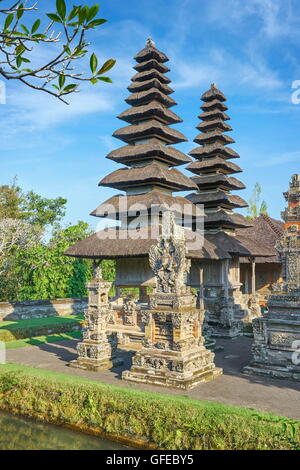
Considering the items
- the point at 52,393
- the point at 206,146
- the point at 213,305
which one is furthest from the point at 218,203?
the point at 52,393

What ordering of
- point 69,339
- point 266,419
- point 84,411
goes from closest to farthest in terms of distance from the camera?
1. point 266,419
2. point 84,411
3. point 69,339

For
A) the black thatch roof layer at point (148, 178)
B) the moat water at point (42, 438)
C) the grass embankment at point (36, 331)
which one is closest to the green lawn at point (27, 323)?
the grass embankment at point (36, 331)

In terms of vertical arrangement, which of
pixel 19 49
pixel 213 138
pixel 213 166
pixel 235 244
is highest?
pixel 213 138

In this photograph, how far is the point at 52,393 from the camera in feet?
32.0

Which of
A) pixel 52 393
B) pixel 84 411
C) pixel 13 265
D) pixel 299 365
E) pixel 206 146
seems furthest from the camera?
pixel 13 265

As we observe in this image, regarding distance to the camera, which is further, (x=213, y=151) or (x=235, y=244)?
(x=213, y=151)

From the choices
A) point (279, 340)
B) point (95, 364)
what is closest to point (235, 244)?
point (279, 340)

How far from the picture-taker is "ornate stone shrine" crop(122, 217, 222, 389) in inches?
432

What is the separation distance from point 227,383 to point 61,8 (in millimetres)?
10259

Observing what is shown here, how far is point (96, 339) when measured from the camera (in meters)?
13.2

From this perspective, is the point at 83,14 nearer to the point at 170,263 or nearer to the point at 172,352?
the point at 170,263

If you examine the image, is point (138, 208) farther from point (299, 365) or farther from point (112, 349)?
point (299, 365)

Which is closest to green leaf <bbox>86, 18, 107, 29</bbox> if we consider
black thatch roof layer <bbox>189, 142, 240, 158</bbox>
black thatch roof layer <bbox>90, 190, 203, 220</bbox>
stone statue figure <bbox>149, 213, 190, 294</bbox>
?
stone statue figure <bbox>149, 213, 190, 294</bbox>

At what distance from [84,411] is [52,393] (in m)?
1.08
